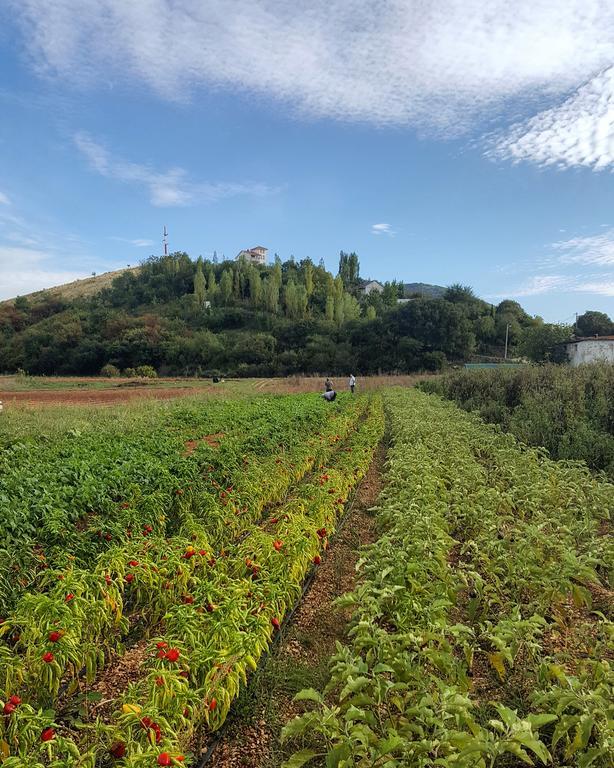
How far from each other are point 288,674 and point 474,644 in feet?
4.12

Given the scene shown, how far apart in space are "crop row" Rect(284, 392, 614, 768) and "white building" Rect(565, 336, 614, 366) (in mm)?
27337

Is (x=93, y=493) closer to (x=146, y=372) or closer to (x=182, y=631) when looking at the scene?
(x=182, y=631)

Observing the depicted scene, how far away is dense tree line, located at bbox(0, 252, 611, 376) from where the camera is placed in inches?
1766

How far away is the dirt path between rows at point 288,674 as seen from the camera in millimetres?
2588

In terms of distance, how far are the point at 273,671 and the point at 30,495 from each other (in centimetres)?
289

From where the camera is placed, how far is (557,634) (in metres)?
3.44

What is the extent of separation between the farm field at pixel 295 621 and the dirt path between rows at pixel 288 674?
2 cm

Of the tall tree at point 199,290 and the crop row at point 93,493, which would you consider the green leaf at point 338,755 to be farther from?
the tall tree at point 199,290

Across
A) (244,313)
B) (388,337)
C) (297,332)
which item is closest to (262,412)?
(388,337)

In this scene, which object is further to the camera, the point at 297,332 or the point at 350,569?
the point at 297,332

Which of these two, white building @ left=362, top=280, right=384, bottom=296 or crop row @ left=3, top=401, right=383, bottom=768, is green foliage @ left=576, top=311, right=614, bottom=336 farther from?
crop row @ left=3, top=401, right=383, bottom=768

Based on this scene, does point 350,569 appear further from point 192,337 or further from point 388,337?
point 192,337

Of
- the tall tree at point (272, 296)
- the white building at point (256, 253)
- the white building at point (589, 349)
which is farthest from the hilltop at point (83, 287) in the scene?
the white building at point (589, 349)

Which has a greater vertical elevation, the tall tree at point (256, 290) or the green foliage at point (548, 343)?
the tall tree at point (256, 290)
